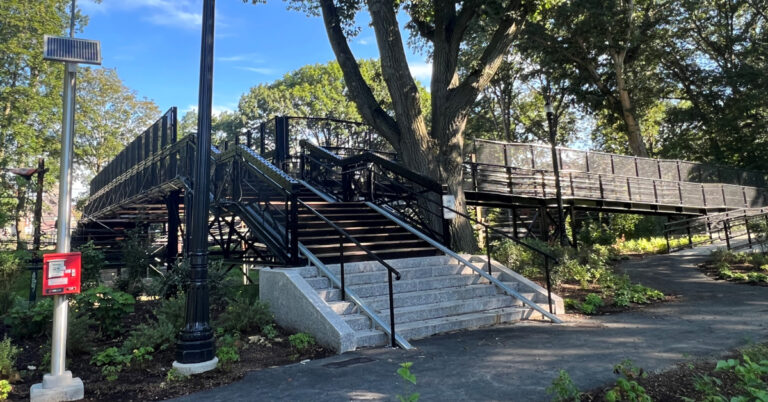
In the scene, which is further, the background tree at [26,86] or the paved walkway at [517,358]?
the background tree at [26,86]

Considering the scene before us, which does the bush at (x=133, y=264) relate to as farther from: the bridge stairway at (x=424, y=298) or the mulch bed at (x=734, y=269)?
the mulch bed at (x=734, y=269)

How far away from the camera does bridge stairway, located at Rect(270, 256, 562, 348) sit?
20.3ft

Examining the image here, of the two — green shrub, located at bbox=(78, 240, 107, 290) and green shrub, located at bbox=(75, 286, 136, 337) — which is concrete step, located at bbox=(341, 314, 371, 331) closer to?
green shrub, located at bbox=(75, 286, 136, 337)

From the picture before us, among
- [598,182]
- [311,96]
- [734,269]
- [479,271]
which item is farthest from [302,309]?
[311,96]

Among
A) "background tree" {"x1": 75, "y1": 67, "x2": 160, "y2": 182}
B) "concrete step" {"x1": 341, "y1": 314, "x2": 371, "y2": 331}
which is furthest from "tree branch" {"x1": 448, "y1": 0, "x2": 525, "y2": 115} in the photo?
"background tree" {"x1": 75, "y1": 67, "x2": 160, "y2": 182}

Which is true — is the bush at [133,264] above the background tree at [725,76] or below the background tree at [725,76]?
below

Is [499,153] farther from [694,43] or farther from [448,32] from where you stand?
[694,43]

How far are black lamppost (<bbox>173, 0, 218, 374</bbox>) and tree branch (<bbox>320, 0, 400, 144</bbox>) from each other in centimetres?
575

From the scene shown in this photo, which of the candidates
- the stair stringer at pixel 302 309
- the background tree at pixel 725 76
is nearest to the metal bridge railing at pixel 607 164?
the background tree at pixel 725 76

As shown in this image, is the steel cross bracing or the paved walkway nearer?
the paved walkway

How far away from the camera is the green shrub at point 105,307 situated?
6.11 meters

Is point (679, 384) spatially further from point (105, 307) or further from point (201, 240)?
point (105, 307)

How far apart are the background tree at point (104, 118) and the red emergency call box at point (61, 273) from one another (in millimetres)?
36373

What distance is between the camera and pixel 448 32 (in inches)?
449
